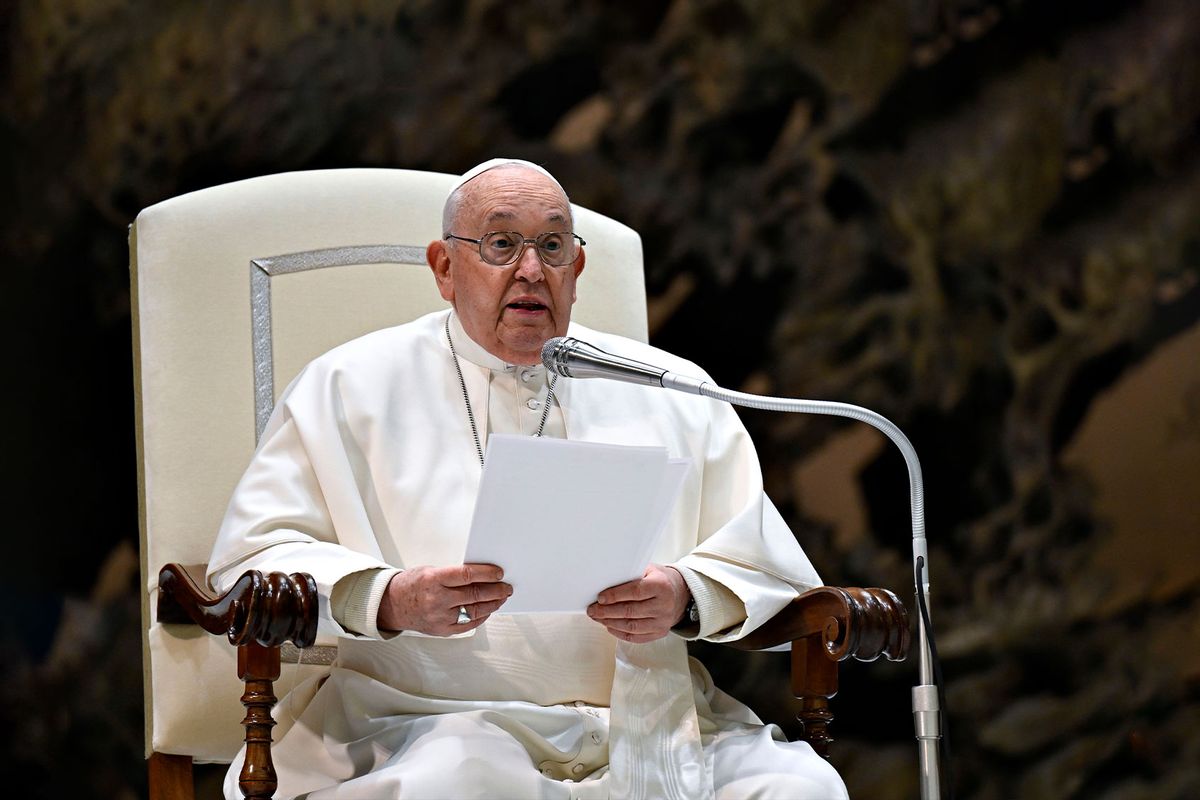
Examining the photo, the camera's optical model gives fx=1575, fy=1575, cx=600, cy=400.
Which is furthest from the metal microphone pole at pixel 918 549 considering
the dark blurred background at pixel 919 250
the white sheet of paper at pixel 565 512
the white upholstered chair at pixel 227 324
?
the dark blurred background at pixel 919 250

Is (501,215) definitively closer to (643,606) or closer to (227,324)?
(227,324)

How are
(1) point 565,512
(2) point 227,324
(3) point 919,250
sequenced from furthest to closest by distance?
(3) point 919,250 < (2) point 227,324 < (1) point 565,512

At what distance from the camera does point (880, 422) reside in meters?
2.43

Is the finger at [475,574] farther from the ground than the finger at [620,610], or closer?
farther from the ground

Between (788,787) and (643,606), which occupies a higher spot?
(643,606)

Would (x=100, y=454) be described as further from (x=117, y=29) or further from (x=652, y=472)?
(x=652, y=472)

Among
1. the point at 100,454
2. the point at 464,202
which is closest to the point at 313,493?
the point at 464,202

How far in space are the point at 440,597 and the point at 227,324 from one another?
3.47 feet

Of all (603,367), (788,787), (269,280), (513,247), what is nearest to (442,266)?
(513,247)

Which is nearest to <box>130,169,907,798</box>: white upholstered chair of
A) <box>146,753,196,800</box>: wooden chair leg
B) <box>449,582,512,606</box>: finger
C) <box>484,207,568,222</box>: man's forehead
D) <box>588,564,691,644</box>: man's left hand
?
<box>146,753,196,800</box>: wooden chair leg

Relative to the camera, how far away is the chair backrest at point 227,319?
121 inches

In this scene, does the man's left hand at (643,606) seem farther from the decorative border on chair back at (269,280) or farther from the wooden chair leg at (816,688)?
the decorative border on chair back at (269,280)

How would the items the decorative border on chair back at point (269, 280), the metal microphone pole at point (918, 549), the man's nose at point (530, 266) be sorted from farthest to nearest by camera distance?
the decorative border on chair back at point (269, 280)
the man's nose at point (530, 266)
the metal microphone pole at point (918, 549)

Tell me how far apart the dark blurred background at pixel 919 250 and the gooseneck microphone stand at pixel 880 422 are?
1.83 m
